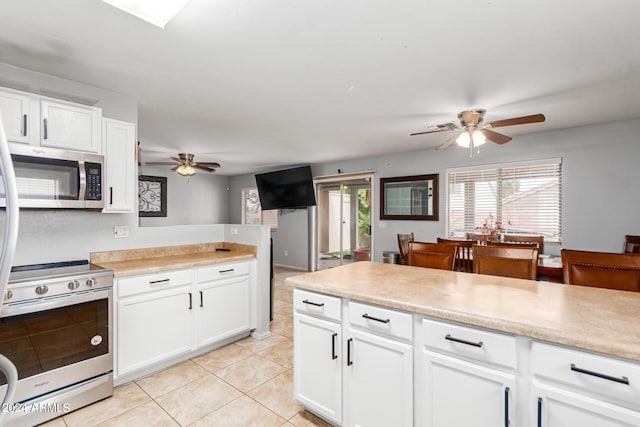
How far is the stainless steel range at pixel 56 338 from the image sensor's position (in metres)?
1.81

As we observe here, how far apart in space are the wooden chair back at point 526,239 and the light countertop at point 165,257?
11.1 feet

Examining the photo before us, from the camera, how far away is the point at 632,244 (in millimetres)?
3154

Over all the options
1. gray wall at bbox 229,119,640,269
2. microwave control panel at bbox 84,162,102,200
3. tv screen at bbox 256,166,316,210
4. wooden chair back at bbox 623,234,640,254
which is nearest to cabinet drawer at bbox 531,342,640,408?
microwave control panel at bbox 84,162,102,200

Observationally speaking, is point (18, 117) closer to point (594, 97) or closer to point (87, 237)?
point (87, 237)

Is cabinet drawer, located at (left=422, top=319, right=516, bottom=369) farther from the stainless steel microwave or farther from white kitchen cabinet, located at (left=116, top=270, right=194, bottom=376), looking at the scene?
the stainless steel microwave

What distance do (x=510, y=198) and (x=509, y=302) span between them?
12.0 ft

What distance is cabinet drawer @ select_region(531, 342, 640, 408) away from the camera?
1.00 metres

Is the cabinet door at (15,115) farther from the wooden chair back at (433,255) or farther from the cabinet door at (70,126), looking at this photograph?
the wooden chair back at (433,255)

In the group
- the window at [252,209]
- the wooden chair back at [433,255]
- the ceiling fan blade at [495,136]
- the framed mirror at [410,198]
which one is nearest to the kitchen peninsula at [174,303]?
the wooden chair back at [433,255]

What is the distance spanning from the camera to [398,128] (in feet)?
13.0

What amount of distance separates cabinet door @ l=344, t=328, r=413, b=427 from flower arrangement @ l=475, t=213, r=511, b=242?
9.80 feet

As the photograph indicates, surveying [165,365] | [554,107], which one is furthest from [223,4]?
[554,107]

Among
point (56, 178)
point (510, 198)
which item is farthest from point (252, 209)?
point (56, 178)

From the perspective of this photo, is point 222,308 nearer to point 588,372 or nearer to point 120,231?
point 120,231
